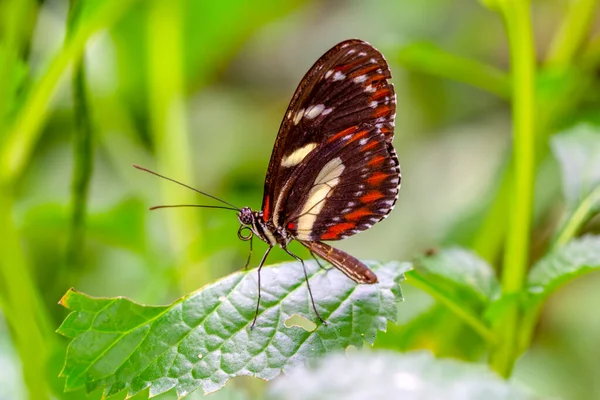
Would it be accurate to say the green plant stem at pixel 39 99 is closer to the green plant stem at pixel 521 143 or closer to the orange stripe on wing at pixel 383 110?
the orange stripe on wing at pixel 383 110

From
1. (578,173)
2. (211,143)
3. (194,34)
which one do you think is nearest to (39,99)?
(578,173)

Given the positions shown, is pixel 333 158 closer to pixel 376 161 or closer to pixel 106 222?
pixel 376 161

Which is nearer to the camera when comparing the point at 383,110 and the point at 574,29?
the point at 383,110

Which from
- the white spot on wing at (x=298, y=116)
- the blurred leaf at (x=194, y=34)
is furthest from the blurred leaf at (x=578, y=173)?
the blurred leaf at (x=194, y=34)

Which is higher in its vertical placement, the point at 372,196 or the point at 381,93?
the point at 381,93

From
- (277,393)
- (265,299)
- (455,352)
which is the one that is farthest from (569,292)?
(277,393)

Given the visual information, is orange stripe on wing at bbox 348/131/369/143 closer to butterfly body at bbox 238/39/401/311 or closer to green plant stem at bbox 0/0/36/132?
butterfly body at bbox 238/39/401/311
